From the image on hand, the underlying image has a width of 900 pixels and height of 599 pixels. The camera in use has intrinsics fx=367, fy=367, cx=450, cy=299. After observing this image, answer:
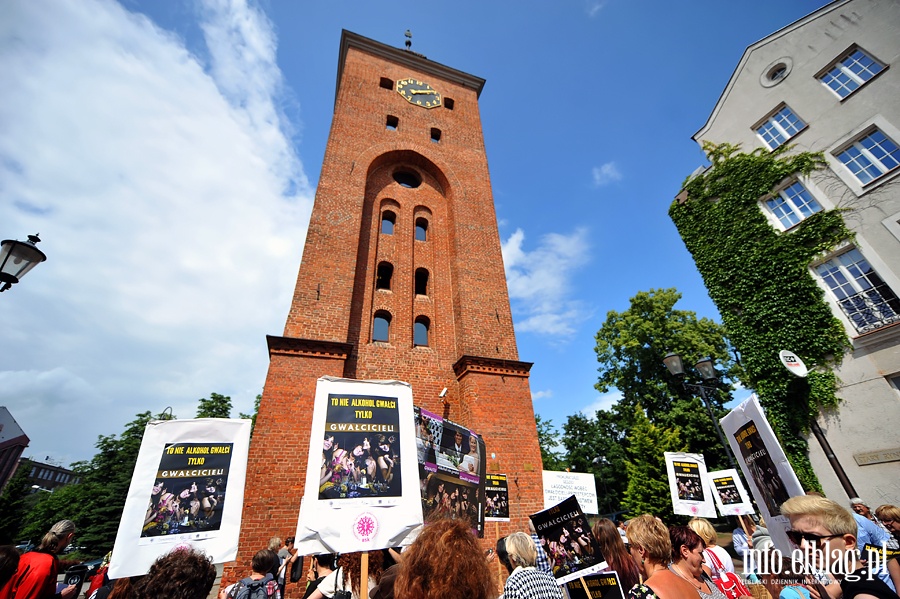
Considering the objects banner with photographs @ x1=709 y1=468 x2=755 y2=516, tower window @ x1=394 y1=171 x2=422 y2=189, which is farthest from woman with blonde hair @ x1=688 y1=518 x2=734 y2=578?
tower window @ x1=394 y1=171 x2=422 y2=189

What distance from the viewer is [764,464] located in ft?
13.7

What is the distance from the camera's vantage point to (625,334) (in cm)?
2141

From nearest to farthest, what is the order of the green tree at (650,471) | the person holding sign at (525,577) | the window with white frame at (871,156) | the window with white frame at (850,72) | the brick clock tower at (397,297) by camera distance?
the person holding sign at (525,577) → the brick clock tower at (397,297) → the window with white frame at (871,156) → the window with white frame at (850,72) → the green tree at (650,471)

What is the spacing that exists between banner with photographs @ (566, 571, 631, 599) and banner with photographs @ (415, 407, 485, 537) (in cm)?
146

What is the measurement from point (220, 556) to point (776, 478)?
6.17 m

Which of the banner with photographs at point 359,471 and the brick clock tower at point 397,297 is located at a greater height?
the brick clock tower at point 397,297

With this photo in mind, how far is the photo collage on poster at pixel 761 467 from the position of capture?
13.0 feet

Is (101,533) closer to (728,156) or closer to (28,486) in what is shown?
(28,486)

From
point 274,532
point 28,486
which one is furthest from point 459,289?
point 28,486

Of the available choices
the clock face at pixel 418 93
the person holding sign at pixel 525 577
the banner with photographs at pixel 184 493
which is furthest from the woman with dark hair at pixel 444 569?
the clock face at pixel 418 93

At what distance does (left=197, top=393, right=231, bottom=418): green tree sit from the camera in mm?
28375

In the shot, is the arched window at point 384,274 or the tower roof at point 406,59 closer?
the arched window at point 384,274

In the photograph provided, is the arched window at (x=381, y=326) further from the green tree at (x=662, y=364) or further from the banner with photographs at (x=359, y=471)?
the green tree at (x=662, y=364)

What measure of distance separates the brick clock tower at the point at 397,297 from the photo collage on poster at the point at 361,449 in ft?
13.8
